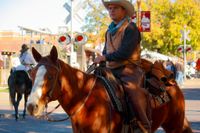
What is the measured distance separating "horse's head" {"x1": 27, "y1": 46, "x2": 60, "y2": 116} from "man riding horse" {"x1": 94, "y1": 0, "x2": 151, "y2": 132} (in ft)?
2.98

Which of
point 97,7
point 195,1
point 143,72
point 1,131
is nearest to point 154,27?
point 195,1

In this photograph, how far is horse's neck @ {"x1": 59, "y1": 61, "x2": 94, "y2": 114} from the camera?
5355 mm

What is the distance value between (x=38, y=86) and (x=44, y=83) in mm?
76

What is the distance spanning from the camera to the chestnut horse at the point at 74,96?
16.3 ft

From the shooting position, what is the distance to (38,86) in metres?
4.92

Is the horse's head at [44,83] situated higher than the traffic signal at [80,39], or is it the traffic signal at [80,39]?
the traffic signal at [80,39]

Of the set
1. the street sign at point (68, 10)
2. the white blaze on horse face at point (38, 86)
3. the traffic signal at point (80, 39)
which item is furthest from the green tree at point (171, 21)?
the white blaze on horse face at point (38, 86)

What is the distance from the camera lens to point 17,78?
1514cm

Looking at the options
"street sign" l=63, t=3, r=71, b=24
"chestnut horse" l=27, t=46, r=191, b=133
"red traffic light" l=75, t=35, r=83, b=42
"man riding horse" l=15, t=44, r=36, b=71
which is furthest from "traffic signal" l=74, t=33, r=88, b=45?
"chestnut horse" l=27, t=46, r=191, b=133

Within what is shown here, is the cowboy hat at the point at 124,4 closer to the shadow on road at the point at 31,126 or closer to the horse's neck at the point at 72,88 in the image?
the horse's neck at the point at 72,88

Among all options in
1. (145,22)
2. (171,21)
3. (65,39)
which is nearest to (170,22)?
(171,21)

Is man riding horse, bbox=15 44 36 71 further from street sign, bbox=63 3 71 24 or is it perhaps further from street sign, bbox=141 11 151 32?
street sign, bbox=141 11 151 32

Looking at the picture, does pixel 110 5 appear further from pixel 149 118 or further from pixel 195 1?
pixel 195 1

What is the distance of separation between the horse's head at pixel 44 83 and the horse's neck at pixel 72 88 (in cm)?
15
